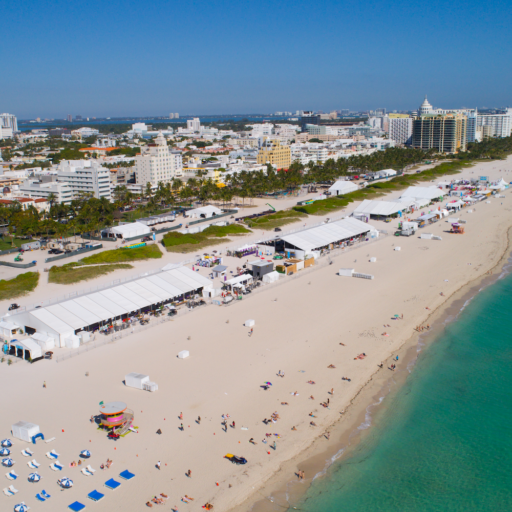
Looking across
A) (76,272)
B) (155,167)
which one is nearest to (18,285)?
(76,272)

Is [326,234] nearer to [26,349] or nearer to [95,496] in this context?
[26,349]

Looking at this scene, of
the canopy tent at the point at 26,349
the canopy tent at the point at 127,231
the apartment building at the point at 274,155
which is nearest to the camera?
the canopy tent at the point at 26,349

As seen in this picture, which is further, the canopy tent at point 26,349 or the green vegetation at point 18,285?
the green vegetation at point 18,285

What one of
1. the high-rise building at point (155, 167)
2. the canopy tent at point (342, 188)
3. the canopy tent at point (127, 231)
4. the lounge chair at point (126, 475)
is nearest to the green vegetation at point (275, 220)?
the canopy tent at point (127, 231)

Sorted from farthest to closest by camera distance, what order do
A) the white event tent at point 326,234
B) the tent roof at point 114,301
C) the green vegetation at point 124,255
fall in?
the white event tent at point 326,234, the green vegetation at point 124,255, the tent roof at point 114,301

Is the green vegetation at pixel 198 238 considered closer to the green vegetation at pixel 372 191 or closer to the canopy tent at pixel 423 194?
the green vegetation at pixel 372 191
